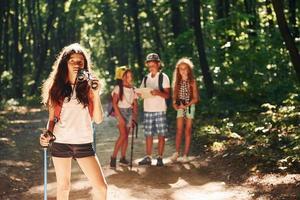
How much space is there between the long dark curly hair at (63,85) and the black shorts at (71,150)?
1.44ft

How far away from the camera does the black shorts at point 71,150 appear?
16.2ft

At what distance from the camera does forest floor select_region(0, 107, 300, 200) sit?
24.7 ft

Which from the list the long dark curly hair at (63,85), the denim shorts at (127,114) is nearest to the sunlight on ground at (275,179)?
the denim shorts at (127,114)

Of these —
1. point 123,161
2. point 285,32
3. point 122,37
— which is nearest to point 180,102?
point 123,161

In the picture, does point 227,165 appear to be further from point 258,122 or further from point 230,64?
point 230,64

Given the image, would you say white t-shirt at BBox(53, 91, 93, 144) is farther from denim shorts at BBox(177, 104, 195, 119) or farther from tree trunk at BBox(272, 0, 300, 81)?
tree trunk at BBox(272, 0, 300, 81)

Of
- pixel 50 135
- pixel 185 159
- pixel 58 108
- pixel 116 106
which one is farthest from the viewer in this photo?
pixel 185 159

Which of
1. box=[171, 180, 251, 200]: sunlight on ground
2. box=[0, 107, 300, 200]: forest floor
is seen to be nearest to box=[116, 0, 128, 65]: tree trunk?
box=[0, 107, 300, 200]: forest floor

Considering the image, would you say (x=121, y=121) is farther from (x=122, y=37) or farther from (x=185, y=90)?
(x=122, y=37)

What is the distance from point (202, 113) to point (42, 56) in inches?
780

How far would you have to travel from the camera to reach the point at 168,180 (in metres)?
8.59

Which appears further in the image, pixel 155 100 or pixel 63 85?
pixel 155 100

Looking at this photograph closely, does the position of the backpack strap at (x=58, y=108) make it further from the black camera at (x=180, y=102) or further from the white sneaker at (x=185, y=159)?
the white sneaker at (x=185, y=159)

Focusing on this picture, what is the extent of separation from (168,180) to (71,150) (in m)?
3.95
